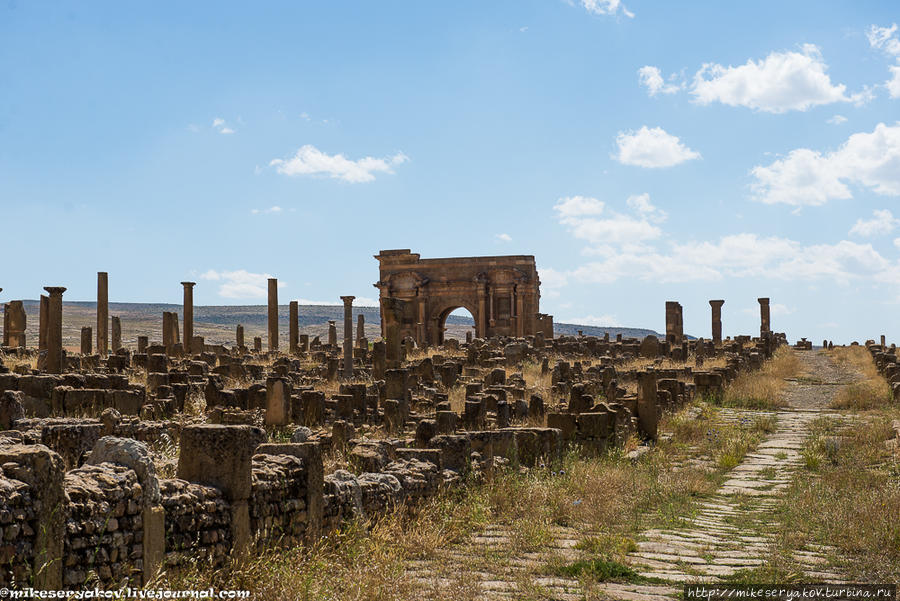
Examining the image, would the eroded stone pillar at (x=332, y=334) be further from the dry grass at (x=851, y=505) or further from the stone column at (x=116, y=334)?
the dry grass at (x=851, y=505)

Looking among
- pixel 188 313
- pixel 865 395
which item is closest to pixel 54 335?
pixel 188 313

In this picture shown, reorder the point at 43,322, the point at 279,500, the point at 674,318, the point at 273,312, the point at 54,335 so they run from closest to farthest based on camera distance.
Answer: the point at 279,500, the point at 54,335, the point at 43,322, the point at 273,312, the point at 674,318

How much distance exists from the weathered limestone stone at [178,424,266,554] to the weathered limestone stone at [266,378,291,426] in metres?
8.49

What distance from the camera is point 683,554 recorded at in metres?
8.24

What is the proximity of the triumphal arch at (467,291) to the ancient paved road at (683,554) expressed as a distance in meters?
35.4

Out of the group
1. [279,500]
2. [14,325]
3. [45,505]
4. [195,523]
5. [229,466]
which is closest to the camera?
[45,505]

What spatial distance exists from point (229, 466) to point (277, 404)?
28.9 ft

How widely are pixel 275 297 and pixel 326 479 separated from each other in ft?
97.2

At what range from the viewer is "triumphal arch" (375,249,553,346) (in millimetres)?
48969

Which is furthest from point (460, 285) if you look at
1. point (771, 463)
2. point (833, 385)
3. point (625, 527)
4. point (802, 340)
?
point (625, 527)

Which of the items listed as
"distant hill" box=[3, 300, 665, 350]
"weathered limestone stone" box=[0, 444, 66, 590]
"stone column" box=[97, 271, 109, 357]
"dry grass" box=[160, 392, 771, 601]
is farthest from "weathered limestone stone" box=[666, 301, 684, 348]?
"distant hill" box=[3, 300, 665, 350]

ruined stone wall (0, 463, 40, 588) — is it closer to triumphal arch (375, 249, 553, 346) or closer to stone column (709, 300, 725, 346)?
stone column (709, 300, 725, 346)

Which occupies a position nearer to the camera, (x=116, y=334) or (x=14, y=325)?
(x=14, y=325)

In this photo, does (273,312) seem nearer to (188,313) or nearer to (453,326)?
(188,313)
